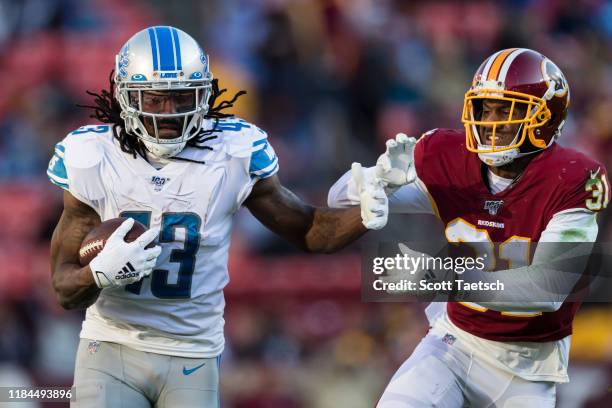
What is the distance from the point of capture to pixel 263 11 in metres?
9.45

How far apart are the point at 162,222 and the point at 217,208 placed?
0.21m

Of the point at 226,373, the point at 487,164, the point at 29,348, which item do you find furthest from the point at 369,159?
the point at 487,164

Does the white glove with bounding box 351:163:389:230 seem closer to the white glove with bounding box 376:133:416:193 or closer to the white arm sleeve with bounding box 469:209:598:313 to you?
the white glove with bounding box 376:133:416:193

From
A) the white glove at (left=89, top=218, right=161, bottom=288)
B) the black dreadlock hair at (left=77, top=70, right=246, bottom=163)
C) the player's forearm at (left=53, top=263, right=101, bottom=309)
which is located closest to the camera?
the white glove at (left=89, top=218, right=161, bottom=288)

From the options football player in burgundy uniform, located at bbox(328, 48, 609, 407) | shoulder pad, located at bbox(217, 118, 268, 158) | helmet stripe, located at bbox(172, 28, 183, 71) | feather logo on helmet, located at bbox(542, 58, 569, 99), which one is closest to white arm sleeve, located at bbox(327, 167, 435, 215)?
football player in burgundy uniform, located at bbox(328, 48, 609, 407)

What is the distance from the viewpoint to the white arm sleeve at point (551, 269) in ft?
13.9

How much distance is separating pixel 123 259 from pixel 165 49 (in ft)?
2.75

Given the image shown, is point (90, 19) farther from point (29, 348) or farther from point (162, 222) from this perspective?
point (162, 222)

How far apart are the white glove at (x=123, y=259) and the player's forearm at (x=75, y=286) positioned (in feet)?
0.24

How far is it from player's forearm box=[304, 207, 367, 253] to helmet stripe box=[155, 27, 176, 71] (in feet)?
2.72

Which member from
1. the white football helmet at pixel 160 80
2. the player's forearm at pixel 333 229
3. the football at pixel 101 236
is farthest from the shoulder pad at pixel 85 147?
the player's forearm at pixel 333 229

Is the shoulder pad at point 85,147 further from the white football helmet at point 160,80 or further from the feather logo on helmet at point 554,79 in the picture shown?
the feather logo on helmet at point 554,79

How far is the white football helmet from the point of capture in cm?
421

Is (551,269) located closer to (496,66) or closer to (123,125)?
(496,66)
